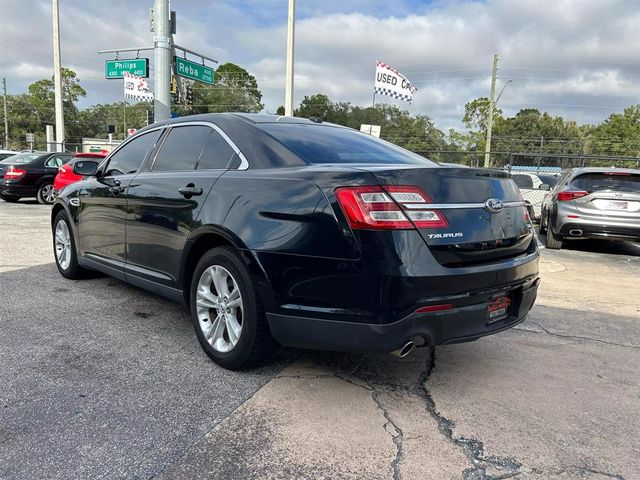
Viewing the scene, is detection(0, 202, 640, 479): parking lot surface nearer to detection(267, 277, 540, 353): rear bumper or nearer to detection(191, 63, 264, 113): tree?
detection(267, 277, 540, 353): rear bumper

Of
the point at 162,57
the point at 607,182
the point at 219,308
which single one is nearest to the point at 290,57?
the point at 162,57

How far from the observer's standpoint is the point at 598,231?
8312 millimetres

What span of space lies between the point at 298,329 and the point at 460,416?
1.01 meters

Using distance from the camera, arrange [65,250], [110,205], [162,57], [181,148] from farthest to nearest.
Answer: [162,57], [65,250], [110,205], [181,148]

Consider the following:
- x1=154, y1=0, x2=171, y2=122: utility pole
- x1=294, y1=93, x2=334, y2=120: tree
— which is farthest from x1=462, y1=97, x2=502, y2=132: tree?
x1=154, y1=0, x2=171, y2=122: utility pole

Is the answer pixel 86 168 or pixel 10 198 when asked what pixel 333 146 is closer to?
pixel 86 168

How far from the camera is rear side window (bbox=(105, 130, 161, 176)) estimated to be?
4.50 m

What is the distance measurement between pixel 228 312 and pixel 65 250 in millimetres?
3158

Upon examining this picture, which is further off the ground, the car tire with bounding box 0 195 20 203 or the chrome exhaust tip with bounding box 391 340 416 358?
the chrome exhaust tip with bounding box 391 340 416 358

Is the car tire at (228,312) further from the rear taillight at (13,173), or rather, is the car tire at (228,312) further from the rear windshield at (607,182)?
the rear taillight at (13,173)

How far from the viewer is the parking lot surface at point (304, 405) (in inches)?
93.1

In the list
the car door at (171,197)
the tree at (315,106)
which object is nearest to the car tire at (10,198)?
the car door at (171,197)

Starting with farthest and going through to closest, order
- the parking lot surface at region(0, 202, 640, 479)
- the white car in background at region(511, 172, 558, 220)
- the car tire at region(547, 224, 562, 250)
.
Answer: the white car in background at region(511, 172, 558, 220), the car tire at region(547, 224, 562, 250), the parking lot surface at region(0, 202, 640, 479)

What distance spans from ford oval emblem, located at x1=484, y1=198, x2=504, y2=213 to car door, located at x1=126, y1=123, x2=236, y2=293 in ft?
5.45
